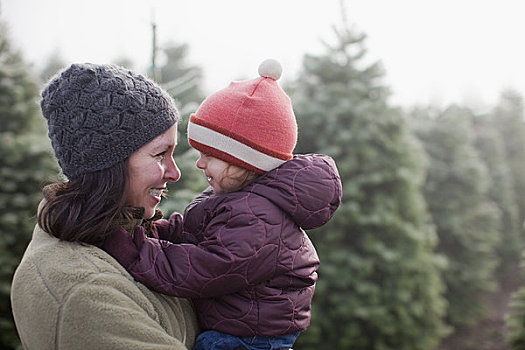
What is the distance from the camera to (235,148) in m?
1.94

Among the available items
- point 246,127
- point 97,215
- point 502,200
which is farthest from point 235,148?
point 502,200

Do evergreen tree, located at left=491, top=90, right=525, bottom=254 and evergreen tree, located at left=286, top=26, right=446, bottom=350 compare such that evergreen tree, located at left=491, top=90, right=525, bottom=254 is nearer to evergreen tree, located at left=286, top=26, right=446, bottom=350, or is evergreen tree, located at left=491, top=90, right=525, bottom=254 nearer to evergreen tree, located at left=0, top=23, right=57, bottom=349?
evergreen tree, located at left=286, top=26, right=446, bottom=350

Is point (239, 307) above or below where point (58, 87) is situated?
below

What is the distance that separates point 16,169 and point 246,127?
458 centimetres

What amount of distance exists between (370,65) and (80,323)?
5.77 metres

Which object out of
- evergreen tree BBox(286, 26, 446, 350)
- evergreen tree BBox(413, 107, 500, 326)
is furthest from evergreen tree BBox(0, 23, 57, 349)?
evergreen tree BBox(413, 107, 500, 326)

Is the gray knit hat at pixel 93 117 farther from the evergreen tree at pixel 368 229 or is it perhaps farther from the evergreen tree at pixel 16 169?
the evergreen tree at pixel 368 229

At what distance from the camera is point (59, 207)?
1.63 m

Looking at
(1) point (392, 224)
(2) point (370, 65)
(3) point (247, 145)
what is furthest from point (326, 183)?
(2) point (370, 65)

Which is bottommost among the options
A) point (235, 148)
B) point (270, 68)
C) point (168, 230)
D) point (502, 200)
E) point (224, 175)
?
point (502, 200)

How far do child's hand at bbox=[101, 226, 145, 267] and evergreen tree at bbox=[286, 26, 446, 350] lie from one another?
4337mm

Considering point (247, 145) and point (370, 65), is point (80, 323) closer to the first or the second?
point (247, 145)

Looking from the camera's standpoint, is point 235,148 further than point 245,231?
Yes

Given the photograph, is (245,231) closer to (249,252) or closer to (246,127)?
(249,252)
